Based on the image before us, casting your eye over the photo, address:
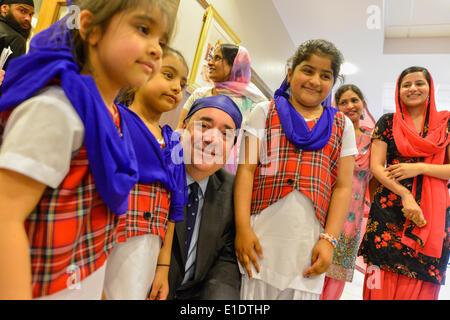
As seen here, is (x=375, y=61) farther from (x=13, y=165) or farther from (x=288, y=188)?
(x=13, y=165)

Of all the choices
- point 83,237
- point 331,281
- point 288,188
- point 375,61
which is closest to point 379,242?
point 331,281

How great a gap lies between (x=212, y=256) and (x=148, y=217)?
285mm

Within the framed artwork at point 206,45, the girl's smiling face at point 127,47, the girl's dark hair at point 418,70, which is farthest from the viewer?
the framed artwork at point 206,45

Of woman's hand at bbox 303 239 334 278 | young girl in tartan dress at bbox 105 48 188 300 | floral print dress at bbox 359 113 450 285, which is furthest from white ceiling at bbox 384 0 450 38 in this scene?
young girl in tartan dress at bbox 105 48 188 300

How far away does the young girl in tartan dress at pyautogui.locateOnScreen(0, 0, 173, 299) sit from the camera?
0.49 metres

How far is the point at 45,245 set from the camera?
0.54 m

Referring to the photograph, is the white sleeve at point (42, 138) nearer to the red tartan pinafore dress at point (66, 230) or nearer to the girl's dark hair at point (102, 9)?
the red tartan pinafore dress at point (66, 230)

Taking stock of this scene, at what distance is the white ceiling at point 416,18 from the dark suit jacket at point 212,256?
3404mm

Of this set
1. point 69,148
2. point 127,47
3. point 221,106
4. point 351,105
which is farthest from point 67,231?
point 351,105

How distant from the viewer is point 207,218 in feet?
3.32

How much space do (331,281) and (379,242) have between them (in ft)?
1.31

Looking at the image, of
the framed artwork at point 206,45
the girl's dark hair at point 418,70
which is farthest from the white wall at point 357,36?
the girl's dark hair at point 418,70

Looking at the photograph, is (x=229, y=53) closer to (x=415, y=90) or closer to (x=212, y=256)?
(x=415, y=90)

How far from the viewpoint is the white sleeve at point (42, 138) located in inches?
19.1
